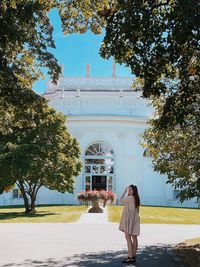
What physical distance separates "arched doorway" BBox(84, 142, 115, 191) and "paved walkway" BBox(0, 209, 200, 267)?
78.9ft

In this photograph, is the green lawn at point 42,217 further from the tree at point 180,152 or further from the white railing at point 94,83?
the white railing at point 94,83

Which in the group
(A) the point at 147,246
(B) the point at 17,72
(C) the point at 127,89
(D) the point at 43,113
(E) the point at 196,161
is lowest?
(A) the point at 147,246

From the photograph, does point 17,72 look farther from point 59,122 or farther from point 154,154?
point 59,122

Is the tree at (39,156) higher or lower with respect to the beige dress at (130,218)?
higher

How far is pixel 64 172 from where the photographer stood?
2762 centimetres

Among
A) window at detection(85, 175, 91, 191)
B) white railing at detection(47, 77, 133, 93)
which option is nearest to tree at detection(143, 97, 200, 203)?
window at detection(85, 175, 91, 191)

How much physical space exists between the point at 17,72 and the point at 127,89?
3069cm

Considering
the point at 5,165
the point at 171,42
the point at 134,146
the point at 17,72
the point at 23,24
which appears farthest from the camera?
the point at 134,146

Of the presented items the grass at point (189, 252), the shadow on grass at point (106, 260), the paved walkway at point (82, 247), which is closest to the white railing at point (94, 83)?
the paved walkway at point (82, 247)

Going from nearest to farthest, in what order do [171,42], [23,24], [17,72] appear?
[171,42] < [23,24] < [17,72]

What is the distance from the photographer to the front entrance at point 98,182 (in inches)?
1672

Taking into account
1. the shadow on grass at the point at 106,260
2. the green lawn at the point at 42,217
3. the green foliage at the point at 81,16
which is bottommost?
the shadow on grass at the point at 106,260

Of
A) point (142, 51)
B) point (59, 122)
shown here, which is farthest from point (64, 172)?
point (142, 51)

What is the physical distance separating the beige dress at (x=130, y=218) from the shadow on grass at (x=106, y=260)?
2.47 ft
